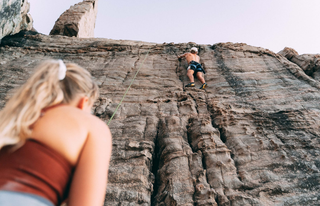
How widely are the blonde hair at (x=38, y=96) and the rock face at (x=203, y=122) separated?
3091 mm

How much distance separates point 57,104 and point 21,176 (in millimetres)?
473

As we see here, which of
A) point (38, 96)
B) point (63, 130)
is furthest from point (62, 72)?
point (63, 130)

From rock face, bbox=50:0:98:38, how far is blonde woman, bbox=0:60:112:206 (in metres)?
13.0

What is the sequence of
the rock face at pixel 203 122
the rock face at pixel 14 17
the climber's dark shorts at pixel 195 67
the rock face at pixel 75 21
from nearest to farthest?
1. the rock face at pixel 203 122
2. the climber's dark shorts at pixel 195 67
3. the rock face at pixel 14 17
4. the rock face at pixel 75 21

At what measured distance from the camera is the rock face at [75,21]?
13.0 meters

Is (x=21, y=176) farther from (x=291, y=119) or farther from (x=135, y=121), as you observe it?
(x=291, y=119)

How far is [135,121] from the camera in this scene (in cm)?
600

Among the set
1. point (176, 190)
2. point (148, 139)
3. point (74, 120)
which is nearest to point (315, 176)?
point (176, 190)

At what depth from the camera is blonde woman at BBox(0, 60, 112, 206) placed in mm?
1084

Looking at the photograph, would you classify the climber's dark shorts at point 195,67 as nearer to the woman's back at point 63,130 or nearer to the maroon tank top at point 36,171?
the woman's back at point 63,130

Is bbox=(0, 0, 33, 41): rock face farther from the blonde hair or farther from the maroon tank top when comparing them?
the maroon tank top

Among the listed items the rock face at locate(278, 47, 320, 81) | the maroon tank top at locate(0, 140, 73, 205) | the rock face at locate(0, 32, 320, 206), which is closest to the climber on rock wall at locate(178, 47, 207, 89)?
the rock face at locate(0, 32, 320, 206)

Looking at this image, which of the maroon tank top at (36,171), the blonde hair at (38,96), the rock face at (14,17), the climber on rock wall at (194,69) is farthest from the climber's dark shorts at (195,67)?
the rock face at (14,17)

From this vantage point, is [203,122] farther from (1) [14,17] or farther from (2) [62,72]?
(1) [14,17]
